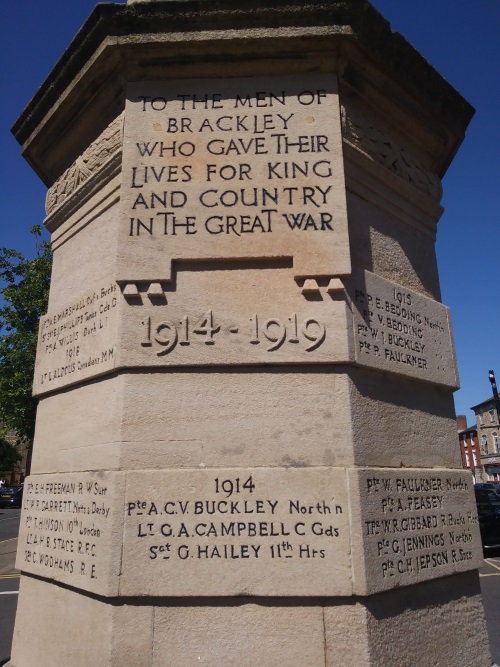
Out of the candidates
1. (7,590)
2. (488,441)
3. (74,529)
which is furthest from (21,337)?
(488,441)

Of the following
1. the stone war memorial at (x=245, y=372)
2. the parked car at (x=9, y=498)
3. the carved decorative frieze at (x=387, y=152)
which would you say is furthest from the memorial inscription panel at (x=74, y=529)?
the parked car at (x=9, y=498)

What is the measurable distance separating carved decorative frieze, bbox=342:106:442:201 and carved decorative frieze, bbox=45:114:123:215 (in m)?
1.50

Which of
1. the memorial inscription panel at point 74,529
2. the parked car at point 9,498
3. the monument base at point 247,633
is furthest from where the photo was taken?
the parked car at point 9,498

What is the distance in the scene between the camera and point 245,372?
2752 millimetres

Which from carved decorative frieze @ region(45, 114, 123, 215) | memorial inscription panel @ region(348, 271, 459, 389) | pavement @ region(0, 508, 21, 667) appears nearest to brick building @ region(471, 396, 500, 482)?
pavement @ region(0, 508, 21, 667)

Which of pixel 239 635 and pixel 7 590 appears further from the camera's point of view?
pixel 7 590

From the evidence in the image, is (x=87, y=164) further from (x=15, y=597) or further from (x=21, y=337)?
(x=21, y=337)

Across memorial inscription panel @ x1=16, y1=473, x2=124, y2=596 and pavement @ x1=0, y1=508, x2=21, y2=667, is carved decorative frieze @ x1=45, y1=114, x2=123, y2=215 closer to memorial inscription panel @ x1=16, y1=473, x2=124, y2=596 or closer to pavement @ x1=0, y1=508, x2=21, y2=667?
memorial inscription panel @ x1=16, y1=473, x2=124, y2=596

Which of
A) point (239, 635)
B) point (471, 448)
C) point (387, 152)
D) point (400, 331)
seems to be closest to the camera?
point (239, 635)

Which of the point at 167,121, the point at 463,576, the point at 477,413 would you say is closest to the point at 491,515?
the point at 463,576

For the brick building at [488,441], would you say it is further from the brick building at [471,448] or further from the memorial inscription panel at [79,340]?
the memorial inscription panel at [79,340]

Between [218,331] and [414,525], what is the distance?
1498 millimetres

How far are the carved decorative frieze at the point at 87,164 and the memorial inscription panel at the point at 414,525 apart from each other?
8.42ft

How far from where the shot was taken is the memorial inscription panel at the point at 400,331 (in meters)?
2.93
